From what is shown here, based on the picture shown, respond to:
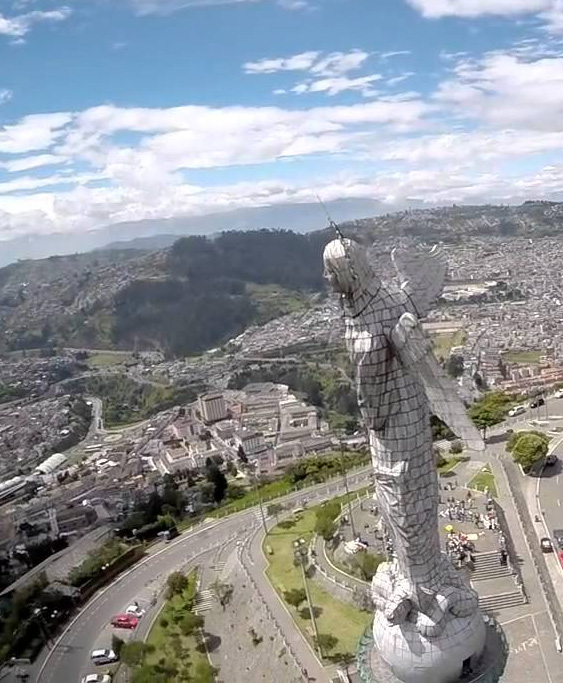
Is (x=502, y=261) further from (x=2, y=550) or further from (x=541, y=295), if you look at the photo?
(x=2, y=550)

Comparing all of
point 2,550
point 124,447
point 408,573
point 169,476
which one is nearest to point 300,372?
point 124,447

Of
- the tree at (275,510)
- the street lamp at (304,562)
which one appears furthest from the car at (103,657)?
the tree at (275,510)

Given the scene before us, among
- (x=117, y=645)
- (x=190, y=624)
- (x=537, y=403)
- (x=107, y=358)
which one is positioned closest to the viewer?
(x=117, y=645)

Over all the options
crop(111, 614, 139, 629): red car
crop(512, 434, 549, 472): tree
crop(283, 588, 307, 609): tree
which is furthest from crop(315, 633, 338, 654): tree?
crop(512, 434, 549, 472): tree

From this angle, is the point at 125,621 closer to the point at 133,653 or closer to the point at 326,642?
the point at 133,653

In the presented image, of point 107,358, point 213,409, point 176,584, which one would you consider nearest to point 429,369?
point 176,584

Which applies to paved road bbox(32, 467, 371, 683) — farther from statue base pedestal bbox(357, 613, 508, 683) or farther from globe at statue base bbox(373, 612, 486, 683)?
globe at statue base bbox(373, 612, 486, 683)
